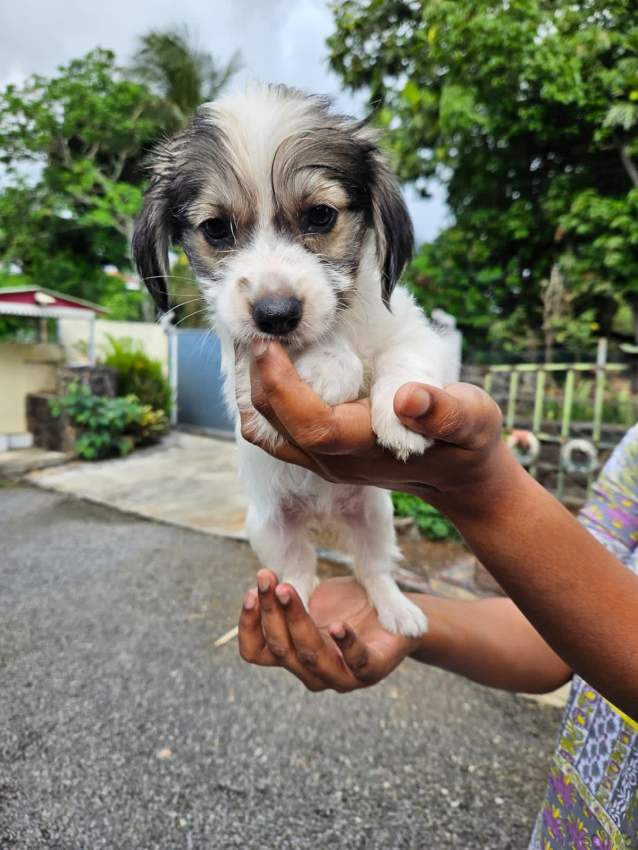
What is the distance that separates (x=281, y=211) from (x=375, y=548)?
1.12 metres

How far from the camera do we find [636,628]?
38.1 inches

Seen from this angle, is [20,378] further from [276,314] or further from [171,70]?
[171,70]

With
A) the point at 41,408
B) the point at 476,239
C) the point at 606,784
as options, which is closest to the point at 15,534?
the point at 41,408

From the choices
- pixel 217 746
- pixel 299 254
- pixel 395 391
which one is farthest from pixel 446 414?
pixel 217 746

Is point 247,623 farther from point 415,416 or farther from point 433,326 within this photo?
point 433,326

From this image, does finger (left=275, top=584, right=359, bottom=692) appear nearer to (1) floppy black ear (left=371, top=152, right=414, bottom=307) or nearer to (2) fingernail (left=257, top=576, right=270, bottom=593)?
(2) fingernail (left=257, top=576, right=270, bottom=593)

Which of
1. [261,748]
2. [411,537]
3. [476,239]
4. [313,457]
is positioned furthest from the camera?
[476,239]

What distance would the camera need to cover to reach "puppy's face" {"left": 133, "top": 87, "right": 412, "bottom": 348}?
4.04ft

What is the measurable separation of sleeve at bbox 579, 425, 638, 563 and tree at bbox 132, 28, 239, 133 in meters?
18.2

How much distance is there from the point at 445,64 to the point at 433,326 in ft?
24.6

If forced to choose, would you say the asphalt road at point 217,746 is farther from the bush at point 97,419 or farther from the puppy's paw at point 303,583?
the bush at point 97,419

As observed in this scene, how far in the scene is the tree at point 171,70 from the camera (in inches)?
663

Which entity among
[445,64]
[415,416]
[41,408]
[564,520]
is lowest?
[41,408]

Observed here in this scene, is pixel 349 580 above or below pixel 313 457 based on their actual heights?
below
